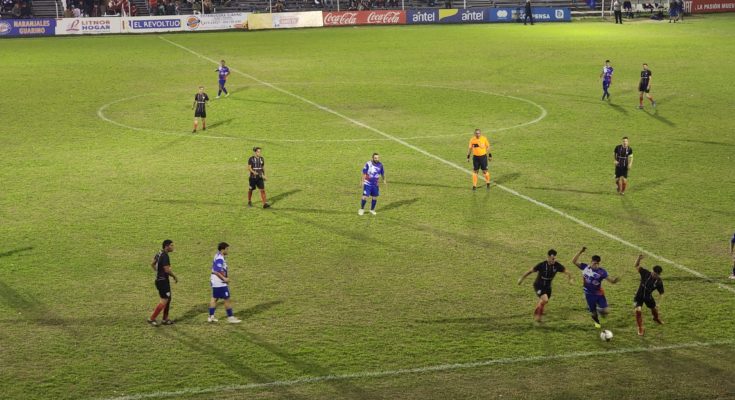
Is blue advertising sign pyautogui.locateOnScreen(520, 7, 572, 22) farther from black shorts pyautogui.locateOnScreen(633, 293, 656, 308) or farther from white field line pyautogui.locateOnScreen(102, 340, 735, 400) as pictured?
white field line pyautogui.locateOnScreen(102, 340, 735, 400)

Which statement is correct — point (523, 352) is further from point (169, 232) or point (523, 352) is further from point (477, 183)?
point (477, 183)

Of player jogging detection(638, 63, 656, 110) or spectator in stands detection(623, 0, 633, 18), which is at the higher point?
spectator in stands detection(623, 0, 633, 18)

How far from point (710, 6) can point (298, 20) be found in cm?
4079

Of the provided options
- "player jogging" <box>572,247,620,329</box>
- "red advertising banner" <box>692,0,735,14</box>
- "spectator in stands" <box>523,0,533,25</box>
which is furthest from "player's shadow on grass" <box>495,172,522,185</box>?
"red advertising banner" <box>692,0,735,14</box>

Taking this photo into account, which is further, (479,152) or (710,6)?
(710,6)

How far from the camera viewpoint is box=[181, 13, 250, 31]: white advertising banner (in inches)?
3556

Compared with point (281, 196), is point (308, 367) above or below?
below

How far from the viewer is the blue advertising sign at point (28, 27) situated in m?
87.4

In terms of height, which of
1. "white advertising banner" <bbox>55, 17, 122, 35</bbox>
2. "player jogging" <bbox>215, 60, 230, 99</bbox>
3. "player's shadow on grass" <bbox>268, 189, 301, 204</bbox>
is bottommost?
"player's shadow on grass" <bbox>268, 189, 301, 204</bbox>

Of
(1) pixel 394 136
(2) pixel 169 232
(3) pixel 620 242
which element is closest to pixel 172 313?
(2) pixel 169 232

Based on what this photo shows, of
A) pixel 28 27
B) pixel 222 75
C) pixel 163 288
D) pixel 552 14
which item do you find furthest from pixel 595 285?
pixel 28 27

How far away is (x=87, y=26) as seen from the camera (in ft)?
291

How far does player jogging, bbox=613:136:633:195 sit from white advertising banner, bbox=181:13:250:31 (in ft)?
203

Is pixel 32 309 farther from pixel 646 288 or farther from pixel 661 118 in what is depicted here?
pixel 661 118
